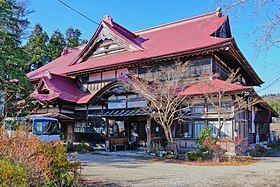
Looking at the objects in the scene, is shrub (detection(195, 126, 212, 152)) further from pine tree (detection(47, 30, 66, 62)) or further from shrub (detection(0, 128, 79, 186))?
pine tree (detection(47, 30, 66, 62))

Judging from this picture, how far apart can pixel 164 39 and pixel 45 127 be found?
1118cm

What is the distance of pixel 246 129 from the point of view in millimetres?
17531

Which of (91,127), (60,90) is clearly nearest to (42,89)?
(60,90)

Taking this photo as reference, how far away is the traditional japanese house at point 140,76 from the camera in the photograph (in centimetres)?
1540

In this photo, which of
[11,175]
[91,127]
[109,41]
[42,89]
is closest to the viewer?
[11,175]

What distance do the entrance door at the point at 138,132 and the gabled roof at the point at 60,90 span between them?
396cm

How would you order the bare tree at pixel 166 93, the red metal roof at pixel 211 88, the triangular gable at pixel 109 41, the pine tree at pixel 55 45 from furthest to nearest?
the pine tree at pixel 55 45
the triangular gable at pixel 109 41
the red metal roof at pixel 211 88
the bare tree at pixel 166 93

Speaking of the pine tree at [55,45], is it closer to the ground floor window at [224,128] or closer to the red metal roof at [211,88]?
the red metal roof at [211,88]

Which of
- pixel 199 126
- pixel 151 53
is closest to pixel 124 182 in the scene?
pixel 199 126

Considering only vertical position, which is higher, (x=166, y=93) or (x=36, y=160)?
(x=166, y=93)

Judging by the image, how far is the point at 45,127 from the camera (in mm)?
15781

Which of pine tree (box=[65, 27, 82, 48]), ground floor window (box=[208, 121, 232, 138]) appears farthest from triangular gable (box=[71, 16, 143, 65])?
pine tree (box=[65, 27, 82, 48])

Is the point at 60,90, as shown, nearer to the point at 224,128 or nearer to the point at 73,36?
the point at 224,128

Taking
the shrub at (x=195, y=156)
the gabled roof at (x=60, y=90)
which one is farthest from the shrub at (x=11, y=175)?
the gabled roof at (x=60, y=90)
